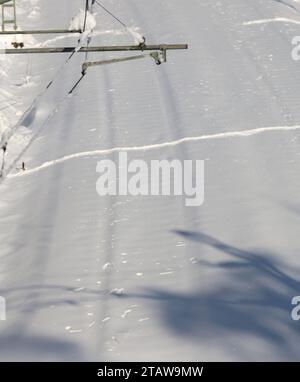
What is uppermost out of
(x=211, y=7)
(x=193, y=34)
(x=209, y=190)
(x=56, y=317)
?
(x=211, y=7)

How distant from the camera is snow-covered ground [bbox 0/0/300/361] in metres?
7.93

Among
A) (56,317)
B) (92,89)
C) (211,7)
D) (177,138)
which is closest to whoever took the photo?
(56,317)

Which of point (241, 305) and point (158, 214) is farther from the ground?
point (158, 214)

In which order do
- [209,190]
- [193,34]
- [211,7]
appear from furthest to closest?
[211,7]
[193,34]
[209,190]

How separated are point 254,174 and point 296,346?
15.7 ft

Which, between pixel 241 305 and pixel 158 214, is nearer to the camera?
pixel 241 305

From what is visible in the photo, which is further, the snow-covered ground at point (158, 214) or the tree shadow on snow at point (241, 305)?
the snow-covered ground at point (158, 214)

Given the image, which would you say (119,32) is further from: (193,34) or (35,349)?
(35,349)

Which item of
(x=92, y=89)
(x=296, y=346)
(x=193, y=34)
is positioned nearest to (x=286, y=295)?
(x=296, y=346)

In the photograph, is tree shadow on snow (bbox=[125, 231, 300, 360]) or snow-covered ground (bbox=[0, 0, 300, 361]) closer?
tree shadow on snow (bbox=[125, 231, 300, 360])

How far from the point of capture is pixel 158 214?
1094cm

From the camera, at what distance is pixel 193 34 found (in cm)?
1998

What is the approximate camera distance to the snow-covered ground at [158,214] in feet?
26.0

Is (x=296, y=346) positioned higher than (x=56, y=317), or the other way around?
(x=56, y=317)
